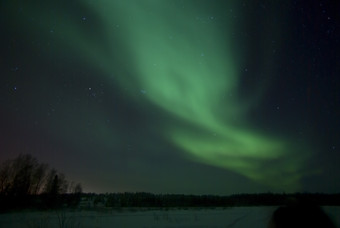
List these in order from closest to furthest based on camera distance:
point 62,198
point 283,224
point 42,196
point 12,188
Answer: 1. point 283,224
2. point 12,188
3. point 42,196
4. point 62,198

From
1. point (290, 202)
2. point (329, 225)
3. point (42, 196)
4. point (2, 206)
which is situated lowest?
point (329, 225)

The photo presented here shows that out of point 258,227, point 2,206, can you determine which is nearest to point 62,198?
point 2,206

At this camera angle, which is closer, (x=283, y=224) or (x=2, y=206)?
(x=283, y=224)

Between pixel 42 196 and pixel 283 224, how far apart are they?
210ft

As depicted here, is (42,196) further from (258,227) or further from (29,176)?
(258,227)

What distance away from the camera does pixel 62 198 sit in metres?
60.8

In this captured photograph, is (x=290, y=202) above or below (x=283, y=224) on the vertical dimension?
above

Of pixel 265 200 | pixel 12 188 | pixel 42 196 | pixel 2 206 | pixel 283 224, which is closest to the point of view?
pixel 283 224

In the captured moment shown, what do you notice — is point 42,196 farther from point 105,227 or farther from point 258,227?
point 258,227

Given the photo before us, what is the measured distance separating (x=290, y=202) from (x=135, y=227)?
63.1 feet

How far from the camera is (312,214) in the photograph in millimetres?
1719

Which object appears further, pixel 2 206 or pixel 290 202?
pixel 2 206

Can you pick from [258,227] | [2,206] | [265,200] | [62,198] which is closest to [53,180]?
[62,198]

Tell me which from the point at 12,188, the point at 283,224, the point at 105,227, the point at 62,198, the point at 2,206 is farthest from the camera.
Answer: the point at 62,198
